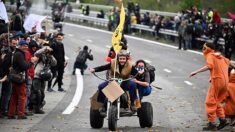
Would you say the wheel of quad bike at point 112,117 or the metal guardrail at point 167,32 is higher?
the wheel of quad bike at point 112,117

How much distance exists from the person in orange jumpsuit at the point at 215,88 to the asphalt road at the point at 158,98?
1.27 ft

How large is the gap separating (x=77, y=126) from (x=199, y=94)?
8547mm

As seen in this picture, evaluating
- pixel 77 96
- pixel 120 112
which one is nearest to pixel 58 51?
pixel 77 96

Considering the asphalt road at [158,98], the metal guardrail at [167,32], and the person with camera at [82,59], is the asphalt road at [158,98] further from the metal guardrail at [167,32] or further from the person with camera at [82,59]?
the metal guardrail at [167,32]

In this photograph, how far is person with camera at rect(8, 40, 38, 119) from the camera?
18.6 m

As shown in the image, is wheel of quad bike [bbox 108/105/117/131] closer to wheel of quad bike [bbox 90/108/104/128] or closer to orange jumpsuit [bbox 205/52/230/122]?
wheel of quad bike [bbox 90/108/104/128]

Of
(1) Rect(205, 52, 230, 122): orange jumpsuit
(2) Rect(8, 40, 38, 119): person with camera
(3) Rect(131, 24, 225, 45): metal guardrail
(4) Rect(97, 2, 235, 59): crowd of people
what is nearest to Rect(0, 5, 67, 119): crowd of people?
(2) Rect(8, 40, 38, 119): person with camera

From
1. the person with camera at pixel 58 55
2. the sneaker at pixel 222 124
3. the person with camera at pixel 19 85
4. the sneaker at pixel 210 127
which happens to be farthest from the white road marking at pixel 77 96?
the sneaker at pixel 222 124

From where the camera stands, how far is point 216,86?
17.2 meters

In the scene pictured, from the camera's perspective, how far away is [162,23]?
47094mm

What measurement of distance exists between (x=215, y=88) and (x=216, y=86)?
0.16 ft

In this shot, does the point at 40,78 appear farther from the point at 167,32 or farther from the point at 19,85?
the point at 167,32

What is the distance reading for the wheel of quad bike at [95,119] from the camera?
56.6ft

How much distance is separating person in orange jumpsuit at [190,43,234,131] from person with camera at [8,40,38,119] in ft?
13.4
